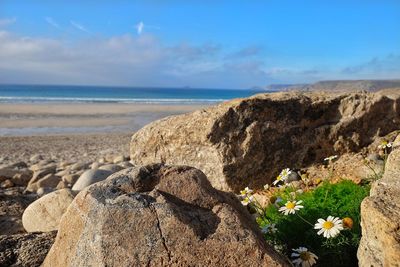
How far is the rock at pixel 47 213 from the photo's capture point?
5.51 meters

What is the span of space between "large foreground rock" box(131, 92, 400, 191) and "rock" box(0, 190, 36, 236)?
1.91m

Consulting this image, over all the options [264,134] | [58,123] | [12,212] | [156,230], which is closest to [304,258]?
[156,230]

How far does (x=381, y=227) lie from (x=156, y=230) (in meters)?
1.23

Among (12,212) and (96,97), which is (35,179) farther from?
(96,97)

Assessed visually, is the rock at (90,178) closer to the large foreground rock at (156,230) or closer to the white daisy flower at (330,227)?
the large foreground rock at (156,230)

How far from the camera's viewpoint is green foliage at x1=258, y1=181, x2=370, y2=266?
3496 millimetres

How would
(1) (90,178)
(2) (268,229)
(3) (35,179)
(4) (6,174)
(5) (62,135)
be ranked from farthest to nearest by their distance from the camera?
(5) (62,135) < (4) (6,174) < (3) (35,179) < (1) (90,178) < (2) (268,229)

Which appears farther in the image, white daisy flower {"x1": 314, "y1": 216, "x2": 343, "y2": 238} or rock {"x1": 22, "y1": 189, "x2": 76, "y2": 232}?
rock {"x1": 22, "y1": 189, "x2": 76, "y2": 232}

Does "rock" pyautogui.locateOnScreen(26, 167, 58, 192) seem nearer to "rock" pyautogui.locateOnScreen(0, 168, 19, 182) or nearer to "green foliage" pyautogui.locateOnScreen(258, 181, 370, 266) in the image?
"rock" pyautogui.locateOnScreen(0, 168, 19, 182)

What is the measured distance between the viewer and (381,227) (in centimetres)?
266

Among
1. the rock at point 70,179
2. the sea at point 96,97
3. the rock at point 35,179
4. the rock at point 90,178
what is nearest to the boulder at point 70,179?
the rock at point 70,179

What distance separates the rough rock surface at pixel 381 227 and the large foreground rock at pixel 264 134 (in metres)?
3.87

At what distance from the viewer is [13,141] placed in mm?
19672

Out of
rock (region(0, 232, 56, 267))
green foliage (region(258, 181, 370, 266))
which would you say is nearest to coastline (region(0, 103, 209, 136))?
rock (region(0, 232, 56, 267))
